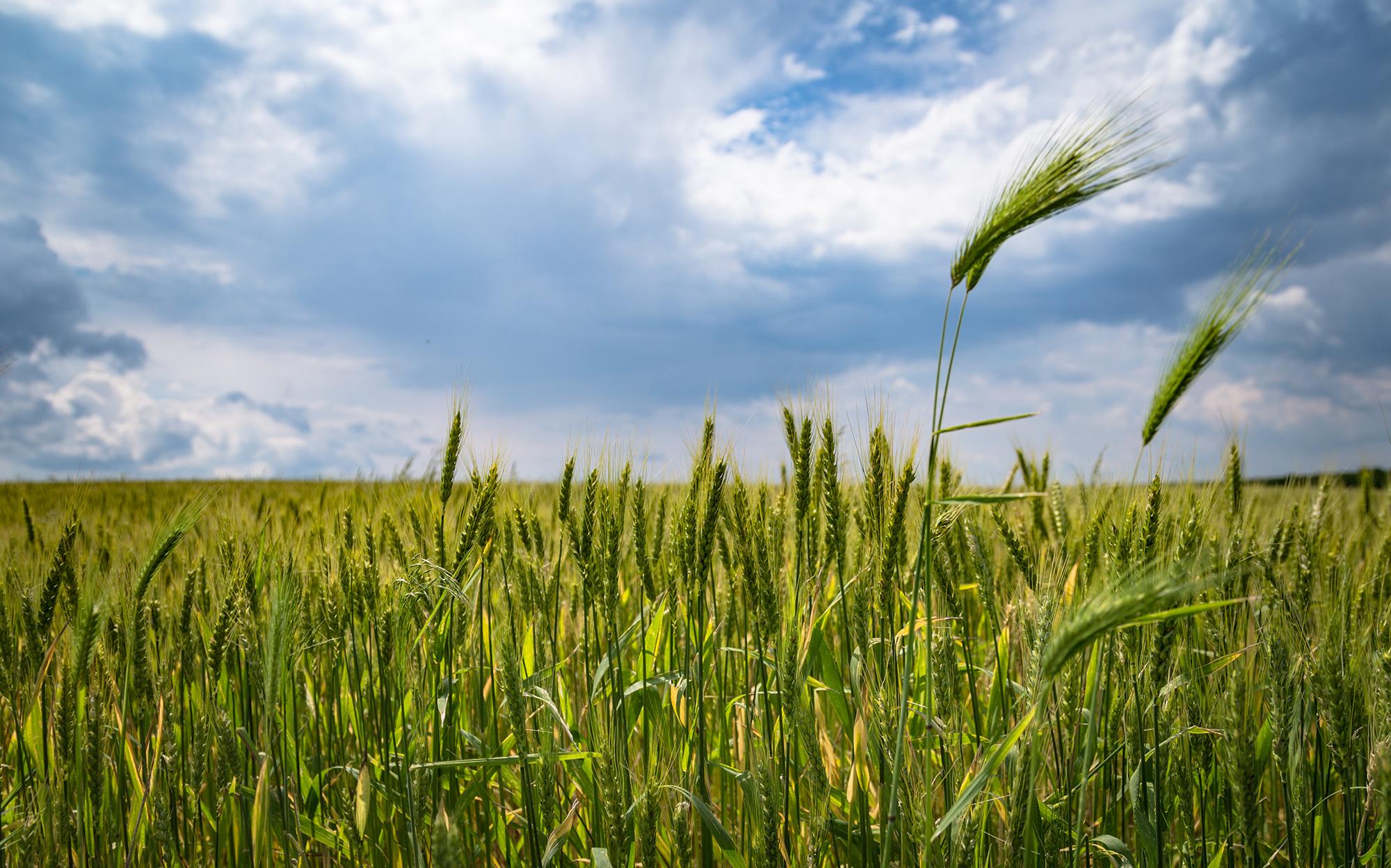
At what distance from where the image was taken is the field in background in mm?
1653

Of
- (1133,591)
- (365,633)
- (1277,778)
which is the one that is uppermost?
(1133,591)

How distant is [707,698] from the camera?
2691 millimetres

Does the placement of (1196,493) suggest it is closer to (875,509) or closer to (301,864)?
(875,509)

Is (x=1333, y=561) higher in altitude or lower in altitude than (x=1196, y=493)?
lower

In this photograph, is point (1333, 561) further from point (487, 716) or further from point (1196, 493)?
point (487, 716)

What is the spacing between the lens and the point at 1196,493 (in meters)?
2.69

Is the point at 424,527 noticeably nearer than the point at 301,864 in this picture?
No

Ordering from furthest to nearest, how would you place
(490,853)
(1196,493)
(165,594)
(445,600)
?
(165,594) → (1196,493) → (445,600) → (490,853)

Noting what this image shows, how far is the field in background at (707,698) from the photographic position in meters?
1.65

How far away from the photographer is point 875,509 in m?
1.83

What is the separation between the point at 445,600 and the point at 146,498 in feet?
35.7

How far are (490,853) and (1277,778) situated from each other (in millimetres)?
2677

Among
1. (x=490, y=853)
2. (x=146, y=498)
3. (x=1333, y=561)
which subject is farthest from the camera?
(x=146, y=498)

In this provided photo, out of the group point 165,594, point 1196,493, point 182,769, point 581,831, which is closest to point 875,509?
point 581,831
